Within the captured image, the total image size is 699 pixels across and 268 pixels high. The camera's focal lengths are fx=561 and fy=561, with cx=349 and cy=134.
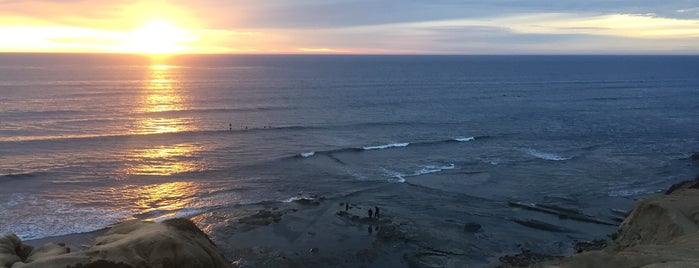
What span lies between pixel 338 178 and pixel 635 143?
3229 centimetres

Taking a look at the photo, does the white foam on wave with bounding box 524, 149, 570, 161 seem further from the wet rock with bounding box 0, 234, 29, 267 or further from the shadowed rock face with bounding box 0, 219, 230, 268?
the wet rock with bounding box 0, 234, 29, 267

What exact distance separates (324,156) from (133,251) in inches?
1266

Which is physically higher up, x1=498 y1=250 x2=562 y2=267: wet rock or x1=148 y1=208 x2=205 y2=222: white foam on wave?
x1=148 y1=208 x2=205 y2=222: white foam on wave

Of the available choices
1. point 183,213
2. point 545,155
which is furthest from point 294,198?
point 545,155

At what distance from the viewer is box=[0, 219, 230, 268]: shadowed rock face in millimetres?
14430

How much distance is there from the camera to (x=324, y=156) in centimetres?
4712

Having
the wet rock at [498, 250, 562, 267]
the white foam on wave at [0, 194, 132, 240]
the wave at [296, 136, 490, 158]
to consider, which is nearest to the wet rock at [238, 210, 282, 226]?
the white foam on wave at [0, 194, 132, 240]

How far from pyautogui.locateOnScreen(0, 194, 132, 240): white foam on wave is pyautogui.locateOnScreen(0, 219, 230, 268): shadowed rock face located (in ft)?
37.8

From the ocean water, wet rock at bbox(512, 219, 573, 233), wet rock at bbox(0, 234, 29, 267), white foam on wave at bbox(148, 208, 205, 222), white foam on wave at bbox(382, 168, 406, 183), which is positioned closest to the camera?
wet rock at bbox(0, 234, 29, 267)

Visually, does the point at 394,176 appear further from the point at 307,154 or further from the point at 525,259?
the point at 525,259

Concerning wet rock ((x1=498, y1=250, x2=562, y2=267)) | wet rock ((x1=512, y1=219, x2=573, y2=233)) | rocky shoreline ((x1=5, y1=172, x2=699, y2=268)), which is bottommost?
wet rock ((x1=512, y1=219, x2=573, y2=233))

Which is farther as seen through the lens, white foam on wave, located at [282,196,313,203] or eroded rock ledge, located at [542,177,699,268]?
white foam on wave, located at [282,196,313,203]

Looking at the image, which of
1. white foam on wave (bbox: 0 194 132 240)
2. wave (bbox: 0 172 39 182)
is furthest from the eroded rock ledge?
wave (bbox: 0 172 39 182)

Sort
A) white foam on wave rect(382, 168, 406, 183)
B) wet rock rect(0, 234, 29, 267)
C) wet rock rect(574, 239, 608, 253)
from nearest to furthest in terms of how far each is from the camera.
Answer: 1. wet rock rect(0, 234, 29, 267)
2. wet rock rect(574, 239, 608, 253)
3. white foam on wave rect(382, 168, 406, 183)
